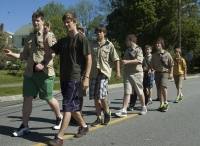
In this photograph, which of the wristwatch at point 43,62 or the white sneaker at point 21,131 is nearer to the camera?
the wristwatch at point 43,62

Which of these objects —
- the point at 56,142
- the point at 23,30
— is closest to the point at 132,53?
the point at 56,142

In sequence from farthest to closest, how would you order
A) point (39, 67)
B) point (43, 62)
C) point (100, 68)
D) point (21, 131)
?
point (100, 68) < point (21, 131) < point (43, 62) < point (39, 67)

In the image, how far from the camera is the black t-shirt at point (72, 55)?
4.86 m

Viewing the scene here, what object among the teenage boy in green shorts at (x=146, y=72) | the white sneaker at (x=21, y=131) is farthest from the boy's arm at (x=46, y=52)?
the teenage boy in green shorts at (x=146, y=72)

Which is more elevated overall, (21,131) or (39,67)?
(39,67)


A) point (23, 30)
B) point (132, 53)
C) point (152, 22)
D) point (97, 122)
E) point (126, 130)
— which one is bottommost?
point (126, 130)

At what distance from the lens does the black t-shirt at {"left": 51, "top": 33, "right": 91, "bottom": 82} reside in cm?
486

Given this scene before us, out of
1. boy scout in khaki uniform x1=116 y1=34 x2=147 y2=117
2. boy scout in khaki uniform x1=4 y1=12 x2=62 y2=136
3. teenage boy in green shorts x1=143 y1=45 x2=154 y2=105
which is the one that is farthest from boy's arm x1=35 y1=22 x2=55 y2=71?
teenage boy in green shorts x1=143 y1=45 x2=154 y2=105

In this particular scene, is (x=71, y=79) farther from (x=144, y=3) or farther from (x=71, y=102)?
(x=144, y=3)

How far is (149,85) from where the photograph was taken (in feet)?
31.6

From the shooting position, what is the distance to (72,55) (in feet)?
16.0

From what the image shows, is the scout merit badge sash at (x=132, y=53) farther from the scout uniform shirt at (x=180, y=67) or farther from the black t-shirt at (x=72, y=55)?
the scout uniform shirt at (x=180, y=67)

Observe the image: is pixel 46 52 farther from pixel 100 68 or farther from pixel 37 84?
pixel 100 68

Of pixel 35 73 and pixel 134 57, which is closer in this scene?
pixel 35 73
